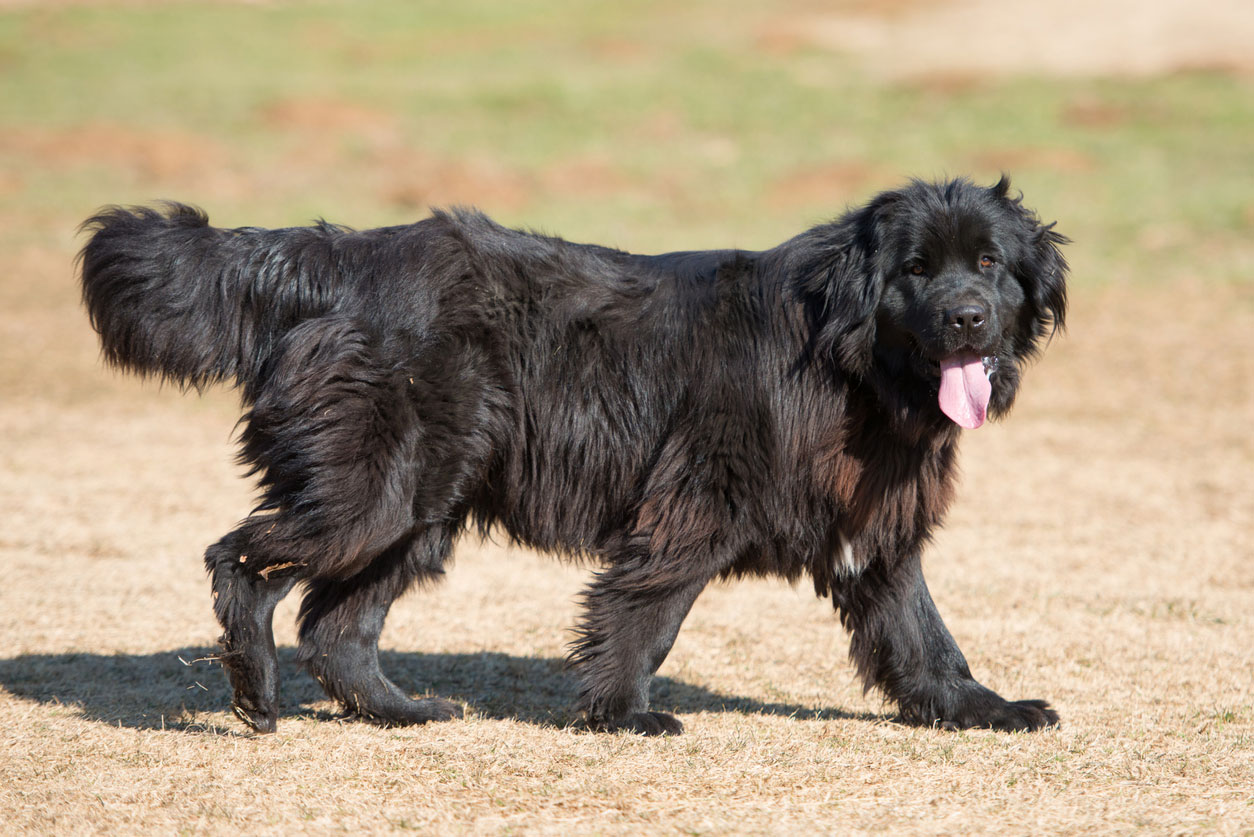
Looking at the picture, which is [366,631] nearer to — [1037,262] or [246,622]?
[246,622]

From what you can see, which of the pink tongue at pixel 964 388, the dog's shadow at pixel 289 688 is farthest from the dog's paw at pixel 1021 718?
the pink tongue at pixel 964 388

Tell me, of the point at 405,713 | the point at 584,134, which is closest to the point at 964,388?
the point at 405,713

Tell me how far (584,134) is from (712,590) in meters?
18.1

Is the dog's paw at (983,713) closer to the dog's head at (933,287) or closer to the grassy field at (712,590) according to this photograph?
the grassy field at (712,590)

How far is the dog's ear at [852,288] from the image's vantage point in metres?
4.73

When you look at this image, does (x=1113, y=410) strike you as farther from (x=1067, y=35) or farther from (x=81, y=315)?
(x=1067, y=35)

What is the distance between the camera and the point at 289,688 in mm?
5703

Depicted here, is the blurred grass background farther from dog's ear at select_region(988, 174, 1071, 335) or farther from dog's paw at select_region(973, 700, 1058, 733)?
dog's paw at select_region(973, 700, 1058, 733)

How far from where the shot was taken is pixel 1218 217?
58.4ft

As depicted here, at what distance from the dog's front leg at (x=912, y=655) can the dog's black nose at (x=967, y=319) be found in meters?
1.04

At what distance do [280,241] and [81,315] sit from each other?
11.5 meters

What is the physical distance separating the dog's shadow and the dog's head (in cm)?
152

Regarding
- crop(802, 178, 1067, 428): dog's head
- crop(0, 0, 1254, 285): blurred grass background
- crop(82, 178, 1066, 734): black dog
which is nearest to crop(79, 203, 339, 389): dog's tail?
crop(82, 178, 1066, 734): black dog

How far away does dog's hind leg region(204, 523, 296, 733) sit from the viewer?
15.2 ft
